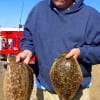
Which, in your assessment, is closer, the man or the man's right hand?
the man's right hand

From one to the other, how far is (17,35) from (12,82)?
45.9 feet

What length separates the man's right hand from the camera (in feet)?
17.8

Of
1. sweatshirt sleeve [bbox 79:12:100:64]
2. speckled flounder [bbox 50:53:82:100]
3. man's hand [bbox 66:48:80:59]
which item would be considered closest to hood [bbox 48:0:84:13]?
sweatshirt sleeve [bbox 79:12:100:64]

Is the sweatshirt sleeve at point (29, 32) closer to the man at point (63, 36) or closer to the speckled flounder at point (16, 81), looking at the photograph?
the man at point (63, 36)

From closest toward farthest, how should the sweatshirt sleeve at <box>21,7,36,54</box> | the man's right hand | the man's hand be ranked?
the man's hand
the man's right hand
the sweatshirt sleeve at <box>21,7,36,54</box>

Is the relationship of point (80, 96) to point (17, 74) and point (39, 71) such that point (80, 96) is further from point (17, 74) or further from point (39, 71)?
point (17, 74)

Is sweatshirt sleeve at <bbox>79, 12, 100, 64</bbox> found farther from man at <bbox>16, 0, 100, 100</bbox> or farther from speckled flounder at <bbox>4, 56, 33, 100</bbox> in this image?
speckled flounder at <bbox>4, 56, 33, 100</bbox>

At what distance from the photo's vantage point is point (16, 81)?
5.14 meters

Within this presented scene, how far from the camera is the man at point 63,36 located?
584 centimetres

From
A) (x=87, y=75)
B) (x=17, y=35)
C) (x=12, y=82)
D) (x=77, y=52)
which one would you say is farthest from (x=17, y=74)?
(x=17, y=35)

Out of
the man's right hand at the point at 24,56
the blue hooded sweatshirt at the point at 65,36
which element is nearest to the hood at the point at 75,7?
the blue hooded sweatshirt at the point at 65,36

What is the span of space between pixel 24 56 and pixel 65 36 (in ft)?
1.90

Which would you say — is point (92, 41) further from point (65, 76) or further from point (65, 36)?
point (65, 76)

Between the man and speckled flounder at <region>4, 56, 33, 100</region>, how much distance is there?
0.47 m
